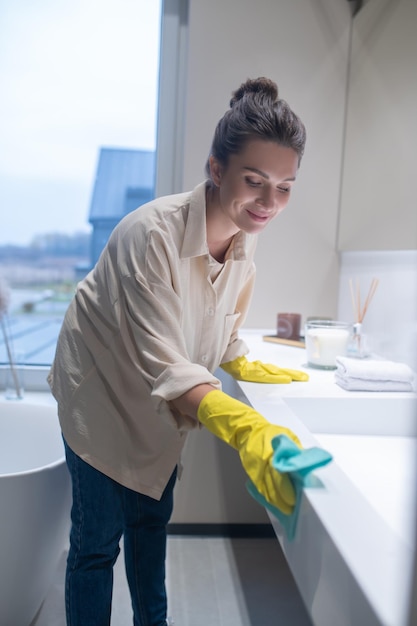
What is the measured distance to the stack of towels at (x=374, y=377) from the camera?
1.28 metres

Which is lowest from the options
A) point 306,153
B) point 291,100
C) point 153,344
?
point 153,344

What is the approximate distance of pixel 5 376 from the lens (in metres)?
2.18

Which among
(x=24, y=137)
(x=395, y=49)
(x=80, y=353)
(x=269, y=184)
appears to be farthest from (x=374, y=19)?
(x=80, y=353)

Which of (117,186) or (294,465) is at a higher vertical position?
(117,186)

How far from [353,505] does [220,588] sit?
1.25 m

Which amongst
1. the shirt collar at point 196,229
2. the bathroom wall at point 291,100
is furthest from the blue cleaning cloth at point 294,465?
the bathroom wall at point 291,100

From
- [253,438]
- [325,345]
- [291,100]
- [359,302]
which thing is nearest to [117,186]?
[291,100]

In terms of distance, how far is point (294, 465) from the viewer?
0.66 meters

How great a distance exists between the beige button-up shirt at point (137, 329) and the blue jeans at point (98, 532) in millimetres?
54

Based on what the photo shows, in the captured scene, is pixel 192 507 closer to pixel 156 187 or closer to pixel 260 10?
pixel 156 187

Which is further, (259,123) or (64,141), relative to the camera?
(64,141)

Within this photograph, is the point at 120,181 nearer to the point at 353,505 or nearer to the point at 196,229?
the point at 196,229

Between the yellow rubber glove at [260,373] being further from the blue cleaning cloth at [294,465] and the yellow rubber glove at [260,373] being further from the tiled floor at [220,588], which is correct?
the tiled floor at [220,588]

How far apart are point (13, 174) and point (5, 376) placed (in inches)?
30.7
